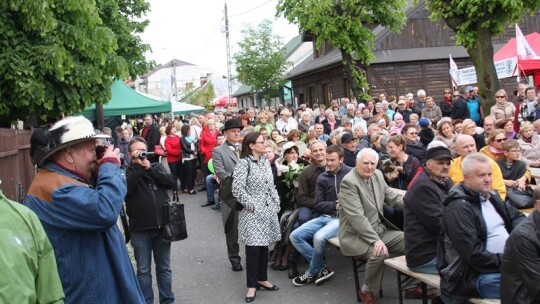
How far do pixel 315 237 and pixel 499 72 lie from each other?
43.5 ft

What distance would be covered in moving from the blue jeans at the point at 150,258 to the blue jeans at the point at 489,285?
2982mm

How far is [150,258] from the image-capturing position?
5652 mm

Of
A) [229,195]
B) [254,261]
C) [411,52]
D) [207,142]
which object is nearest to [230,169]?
[229,195]

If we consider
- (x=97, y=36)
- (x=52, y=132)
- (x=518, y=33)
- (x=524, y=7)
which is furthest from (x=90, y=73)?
(x=518, y=33)

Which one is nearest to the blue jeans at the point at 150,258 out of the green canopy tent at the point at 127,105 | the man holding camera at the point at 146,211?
the man holding camera at the point at 146,211

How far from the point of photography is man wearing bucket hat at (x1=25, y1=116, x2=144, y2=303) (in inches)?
117

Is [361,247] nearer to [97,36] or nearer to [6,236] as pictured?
[6,236]

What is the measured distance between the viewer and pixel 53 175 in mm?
3066

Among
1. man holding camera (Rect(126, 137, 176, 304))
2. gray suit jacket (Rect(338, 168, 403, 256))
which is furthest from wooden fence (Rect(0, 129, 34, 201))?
gray suit jacket (Rect(338, 168, 403, 256))

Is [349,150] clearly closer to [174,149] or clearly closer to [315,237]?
[315,237]

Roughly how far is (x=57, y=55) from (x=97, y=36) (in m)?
1.23

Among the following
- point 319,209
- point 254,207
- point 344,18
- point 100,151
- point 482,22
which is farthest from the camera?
point 344,18

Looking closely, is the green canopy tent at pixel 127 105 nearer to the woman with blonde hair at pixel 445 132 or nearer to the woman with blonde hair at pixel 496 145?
the woman with blonde hair at pixel 445 132

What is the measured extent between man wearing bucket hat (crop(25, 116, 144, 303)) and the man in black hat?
4159 millimetres
